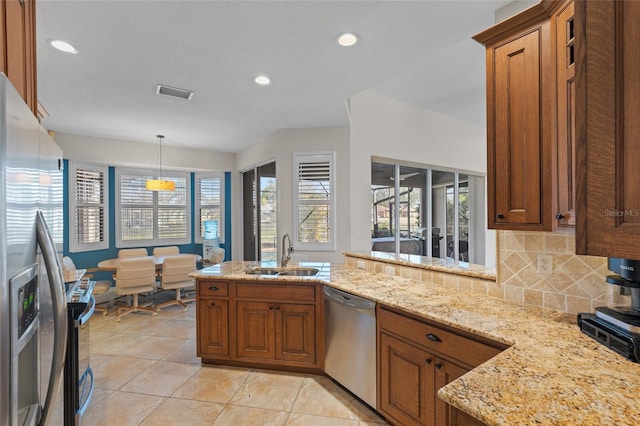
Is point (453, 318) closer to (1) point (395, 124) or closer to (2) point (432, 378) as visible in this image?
(2) point (432, 378)

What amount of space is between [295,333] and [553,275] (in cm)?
192

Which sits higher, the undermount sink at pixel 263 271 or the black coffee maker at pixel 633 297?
the black coffee maker at pixel 633 297

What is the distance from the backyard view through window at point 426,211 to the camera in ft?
15.7

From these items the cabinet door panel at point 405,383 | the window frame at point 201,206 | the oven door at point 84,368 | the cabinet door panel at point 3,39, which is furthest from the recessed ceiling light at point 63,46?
the window frame at point 201,206

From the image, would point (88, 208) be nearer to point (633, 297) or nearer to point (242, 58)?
point (242, 58)

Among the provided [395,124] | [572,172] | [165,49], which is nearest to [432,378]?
[572,172]

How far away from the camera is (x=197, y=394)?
2416 millimetres

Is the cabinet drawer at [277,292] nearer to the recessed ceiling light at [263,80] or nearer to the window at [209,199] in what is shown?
the recessed ceiling light at [263,80]

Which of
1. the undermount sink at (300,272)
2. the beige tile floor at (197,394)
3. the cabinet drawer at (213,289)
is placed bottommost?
the beige tile floor at (197,394)

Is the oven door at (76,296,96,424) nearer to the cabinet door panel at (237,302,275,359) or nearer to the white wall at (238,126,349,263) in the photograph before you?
the cabinet door panel at (237,302,275,359)

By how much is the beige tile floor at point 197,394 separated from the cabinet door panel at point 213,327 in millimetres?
196

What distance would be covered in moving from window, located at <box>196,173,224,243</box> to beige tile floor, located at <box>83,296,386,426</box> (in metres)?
3.22

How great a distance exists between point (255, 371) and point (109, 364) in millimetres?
1463

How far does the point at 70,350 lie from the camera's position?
5.30ft
